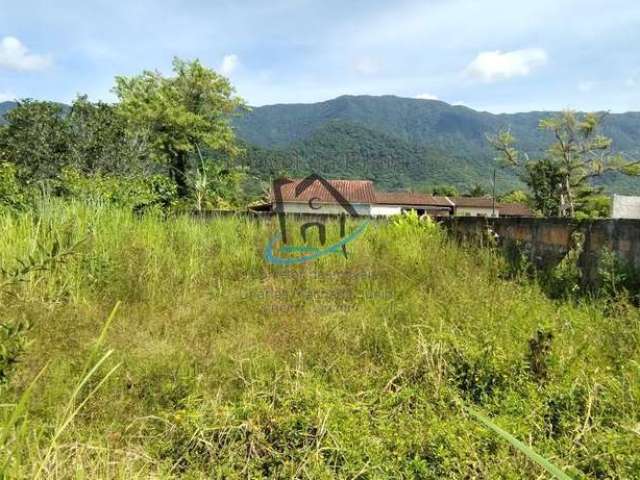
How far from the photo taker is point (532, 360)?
2135mm

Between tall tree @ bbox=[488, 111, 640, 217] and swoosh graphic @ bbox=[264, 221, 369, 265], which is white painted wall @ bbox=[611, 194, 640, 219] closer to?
swoosh graphic @ bbox=[264, 221, 369, 265]

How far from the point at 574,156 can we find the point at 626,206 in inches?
729

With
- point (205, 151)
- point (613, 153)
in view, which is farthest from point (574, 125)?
point (205, 151)

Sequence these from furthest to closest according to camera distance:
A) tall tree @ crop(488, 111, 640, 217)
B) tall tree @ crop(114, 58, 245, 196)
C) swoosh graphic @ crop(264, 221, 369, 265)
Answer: tall tree @ crop(114, 58, 245, 196) → tall tree @ crop(488, 111, 640, 217) → swoosh graphic @ crop(264, 221, 369, 265)

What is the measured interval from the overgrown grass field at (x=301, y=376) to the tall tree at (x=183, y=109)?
1983 cm

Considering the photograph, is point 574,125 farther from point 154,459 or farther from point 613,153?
point 154,459

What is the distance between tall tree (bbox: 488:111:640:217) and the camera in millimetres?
20312

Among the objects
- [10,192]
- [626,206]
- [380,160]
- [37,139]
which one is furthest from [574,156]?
[380,160]

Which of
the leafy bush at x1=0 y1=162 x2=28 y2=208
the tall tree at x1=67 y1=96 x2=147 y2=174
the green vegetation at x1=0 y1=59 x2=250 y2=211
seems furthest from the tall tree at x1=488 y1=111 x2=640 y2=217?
the leafy bush at x1=0 y1=162 x2=28 y2=208

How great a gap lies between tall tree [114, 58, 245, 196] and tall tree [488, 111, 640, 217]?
1605cm

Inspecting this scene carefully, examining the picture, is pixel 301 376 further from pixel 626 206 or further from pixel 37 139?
pixel 37 139

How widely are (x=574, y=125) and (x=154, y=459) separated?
24351 mm

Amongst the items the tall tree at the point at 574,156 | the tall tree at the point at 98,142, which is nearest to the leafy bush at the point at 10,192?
the tall tree at the point at 98,142

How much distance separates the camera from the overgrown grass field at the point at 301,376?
1.54 metres
